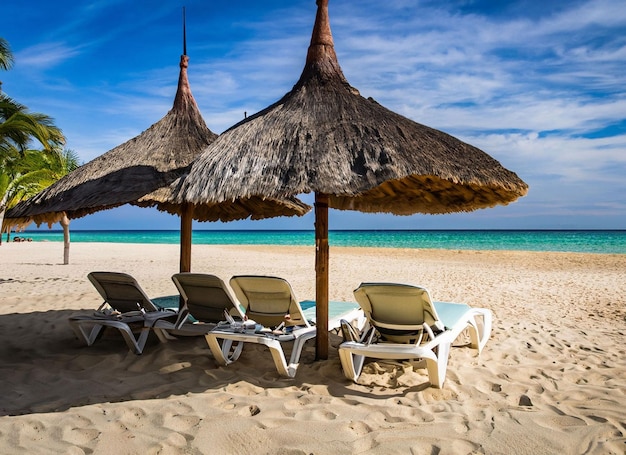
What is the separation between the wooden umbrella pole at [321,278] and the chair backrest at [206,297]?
2.42 ft

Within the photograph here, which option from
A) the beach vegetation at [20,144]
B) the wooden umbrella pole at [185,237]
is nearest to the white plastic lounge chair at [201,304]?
the wooden umbrella pole at [185,237]

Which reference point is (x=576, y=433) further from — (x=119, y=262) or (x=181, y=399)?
(x=119, y=262)

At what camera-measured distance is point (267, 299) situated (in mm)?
4480

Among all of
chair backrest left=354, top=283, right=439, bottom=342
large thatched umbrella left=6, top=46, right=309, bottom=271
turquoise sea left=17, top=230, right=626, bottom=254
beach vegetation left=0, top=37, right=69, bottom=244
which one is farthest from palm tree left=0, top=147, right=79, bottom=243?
turquoise sea left=17, top=230, right=626, bottom=254

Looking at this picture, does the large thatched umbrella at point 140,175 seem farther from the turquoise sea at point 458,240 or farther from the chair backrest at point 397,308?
the turquoise sea at point 458,240

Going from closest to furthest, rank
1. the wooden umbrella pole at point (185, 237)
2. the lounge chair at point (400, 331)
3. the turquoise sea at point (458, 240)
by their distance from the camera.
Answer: the lounge chair at point (400, 331) → the wooden umbrella pole at point (185, 237) → the turquoise sea at point (458, 240)

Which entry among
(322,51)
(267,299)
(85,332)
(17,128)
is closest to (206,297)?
(267,299)

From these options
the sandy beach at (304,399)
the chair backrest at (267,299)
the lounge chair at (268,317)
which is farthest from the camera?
the chair backrest at (267,299)

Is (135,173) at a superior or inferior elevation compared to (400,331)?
superior

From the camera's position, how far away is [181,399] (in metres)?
3.45

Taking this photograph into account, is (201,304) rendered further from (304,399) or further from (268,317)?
(304,399)

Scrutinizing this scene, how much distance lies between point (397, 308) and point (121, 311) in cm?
299

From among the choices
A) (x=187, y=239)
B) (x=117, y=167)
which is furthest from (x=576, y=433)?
(x=117, y=167)

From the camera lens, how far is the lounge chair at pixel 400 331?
369 centimetres
